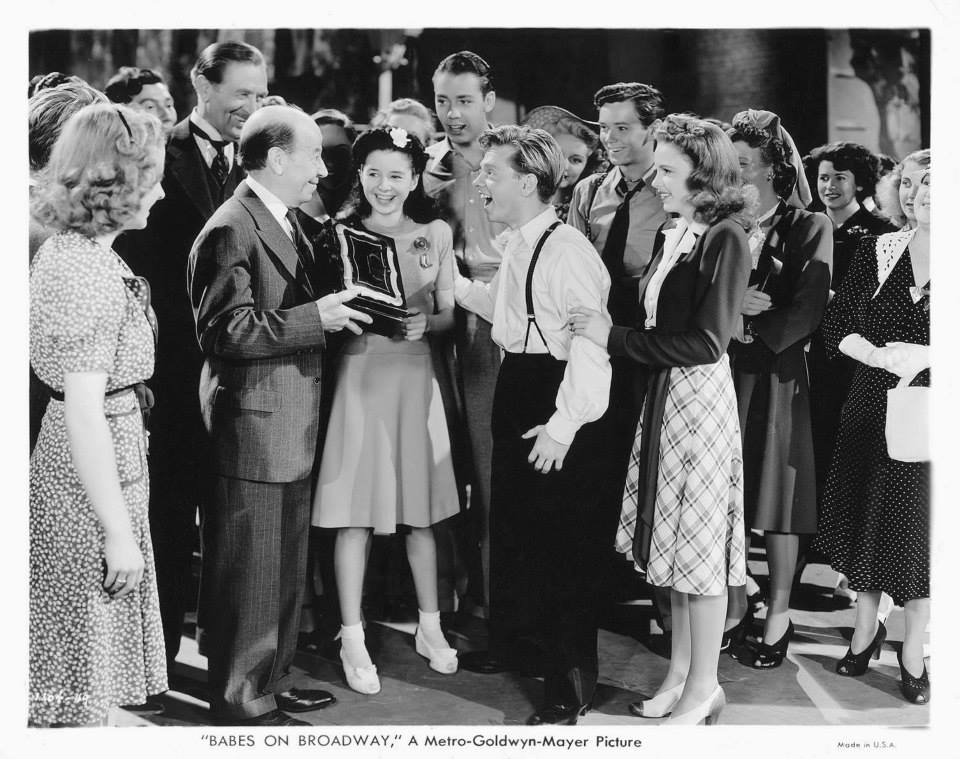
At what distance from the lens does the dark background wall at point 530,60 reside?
3834 mm

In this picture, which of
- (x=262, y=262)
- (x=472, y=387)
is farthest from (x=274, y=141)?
(x=472, y=387)

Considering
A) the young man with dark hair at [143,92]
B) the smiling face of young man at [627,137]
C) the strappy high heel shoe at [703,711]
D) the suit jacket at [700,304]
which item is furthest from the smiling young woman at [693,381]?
the young man with dark hair at [143,92]

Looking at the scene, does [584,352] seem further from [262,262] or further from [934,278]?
[934,278]

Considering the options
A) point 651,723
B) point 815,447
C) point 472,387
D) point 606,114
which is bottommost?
point 651,723

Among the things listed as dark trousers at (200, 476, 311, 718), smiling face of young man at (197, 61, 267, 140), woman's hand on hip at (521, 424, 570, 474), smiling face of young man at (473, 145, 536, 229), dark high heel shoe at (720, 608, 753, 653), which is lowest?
dark high heel shoe at (720, 608, 753, 653)

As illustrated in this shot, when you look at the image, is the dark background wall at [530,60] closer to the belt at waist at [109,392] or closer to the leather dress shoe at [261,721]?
the belt at waist at [109,392]

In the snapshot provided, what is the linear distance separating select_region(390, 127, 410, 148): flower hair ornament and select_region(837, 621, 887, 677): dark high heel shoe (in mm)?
2623

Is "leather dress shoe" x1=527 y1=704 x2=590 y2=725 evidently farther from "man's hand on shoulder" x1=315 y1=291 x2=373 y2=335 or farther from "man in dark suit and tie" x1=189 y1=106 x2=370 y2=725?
"man's hand on shoulder" x1=315 y1=291 x2=373 y2=335

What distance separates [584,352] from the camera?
3.50 m

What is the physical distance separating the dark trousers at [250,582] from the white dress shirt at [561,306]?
3.13 ft

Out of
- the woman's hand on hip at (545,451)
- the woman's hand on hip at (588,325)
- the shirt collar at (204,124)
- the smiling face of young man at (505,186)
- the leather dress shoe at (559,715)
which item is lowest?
the leather dress shoe at (559,715)

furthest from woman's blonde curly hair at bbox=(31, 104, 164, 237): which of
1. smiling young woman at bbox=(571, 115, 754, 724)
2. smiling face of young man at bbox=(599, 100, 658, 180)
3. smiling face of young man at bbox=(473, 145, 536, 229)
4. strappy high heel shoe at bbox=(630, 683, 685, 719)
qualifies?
strappy high heel shoe at bbox=(630, 683, 685, 719)

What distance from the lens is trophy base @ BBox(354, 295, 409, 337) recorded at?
3.62m

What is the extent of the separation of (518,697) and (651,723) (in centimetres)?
50
